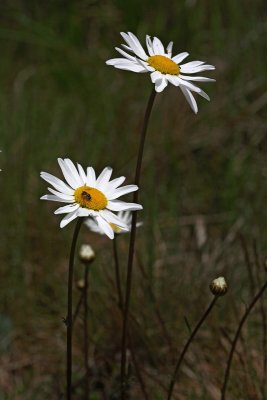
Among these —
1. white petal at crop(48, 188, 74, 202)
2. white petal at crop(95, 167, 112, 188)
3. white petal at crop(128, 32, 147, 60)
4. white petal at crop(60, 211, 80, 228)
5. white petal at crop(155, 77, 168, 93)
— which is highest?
white petal at crop(128, 32, 147, 60)

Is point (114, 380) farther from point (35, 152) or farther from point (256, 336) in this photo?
point (35, 152)

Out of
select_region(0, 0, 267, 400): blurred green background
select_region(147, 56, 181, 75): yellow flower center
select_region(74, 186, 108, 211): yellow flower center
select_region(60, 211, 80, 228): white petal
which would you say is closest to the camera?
select_region(60, 211, 80, 228): white petal

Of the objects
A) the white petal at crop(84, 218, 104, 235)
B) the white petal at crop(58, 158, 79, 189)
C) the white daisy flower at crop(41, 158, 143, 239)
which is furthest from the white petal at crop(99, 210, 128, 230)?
the white petal at crop(84, 218, 104, 235)

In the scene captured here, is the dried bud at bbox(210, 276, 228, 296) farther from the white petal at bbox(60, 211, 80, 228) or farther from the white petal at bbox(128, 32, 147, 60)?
the white petal at bbox(128, 32, 147, 60)

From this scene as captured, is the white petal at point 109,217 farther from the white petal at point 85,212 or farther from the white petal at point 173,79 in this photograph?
the white petal at point 173,79

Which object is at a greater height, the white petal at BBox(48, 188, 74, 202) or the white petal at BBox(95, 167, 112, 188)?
the white petal at BBox(95, 167, 112, 188)

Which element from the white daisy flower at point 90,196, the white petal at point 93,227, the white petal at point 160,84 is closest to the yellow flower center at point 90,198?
the white daisy flower at point 90,196
